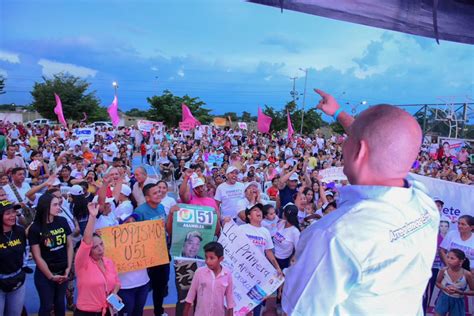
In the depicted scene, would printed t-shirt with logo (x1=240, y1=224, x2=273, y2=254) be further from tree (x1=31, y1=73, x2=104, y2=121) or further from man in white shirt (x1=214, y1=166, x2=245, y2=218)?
tree (x1=31, y1=73, x2=104, y2=121)

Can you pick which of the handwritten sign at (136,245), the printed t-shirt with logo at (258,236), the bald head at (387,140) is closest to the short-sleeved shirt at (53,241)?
the handwritten sign at (136,245)

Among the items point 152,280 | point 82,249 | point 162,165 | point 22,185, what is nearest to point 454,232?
point 152,280

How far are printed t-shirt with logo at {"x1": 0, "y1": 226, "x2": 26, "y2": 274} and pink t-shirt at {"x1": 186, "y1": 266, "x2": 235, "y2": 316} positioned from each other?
6.25ft

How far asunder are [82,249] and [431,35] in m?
3.53

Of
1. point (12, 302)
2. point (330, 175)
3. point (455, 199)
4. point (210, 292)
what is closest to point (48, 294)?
point (12, 302)

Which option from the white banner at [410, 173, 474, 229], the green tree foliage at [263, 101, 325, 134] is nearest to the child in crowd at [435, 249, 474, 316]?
the white banner at [410, 173, 474, 229]

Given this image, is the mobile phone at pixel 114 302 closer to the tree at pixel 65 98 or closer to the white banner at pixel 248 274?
the white banner at pixel 248 274

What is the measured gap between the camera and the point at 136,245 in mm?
4637

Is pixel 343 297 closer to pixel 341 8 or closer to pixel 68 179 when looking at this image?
pixel 341 8

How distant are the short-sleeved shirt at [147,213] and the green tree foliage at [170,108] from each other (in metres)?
39.3

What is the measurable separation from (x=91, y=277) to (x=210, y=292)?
1.21 m

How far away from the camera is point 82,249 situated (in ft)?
12.8

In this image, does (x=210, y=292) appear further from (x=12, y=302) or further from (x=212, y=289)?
(x=12, y=302)

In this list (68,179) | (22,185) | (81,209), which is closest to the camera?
(81,209)
